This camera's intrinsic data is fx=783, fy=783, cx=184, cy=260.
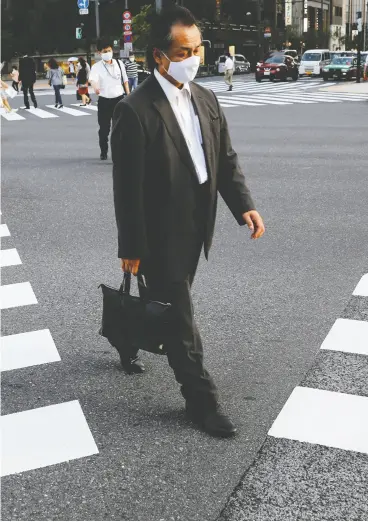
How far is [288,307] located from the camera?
5281 millimetres

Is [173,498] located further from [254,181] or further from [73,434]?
[254,181]

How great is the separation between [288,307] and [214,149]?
2.08 m

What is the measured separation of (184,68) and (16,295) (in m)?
2.93

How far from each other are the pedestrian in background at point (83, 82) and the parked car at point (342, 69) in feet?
62.0

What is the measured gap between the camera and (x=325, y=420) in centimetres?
358

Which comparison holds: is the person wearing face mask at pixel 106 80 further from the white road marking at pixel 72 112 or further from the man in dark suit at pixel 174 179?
the white road marking at pixel 72 112

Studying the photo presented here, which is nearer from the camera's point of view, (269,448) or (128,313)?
(269,448)

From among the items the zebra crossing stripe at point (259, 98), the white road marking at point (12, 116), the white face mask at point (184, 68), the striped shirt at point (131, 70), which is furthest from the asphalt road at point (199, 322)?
the zebra crossing stripe at point (259, 98)

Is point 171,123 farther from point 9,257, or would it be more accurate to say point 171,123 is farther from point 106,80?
point 106,80

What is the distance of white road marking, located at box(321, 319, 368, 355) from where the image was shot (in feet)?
14.8

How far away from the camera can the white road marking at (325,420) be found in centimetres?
339

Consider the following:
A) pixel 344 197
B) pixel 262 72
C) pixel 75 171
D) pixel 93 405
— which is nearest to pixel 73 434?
pixel 93 405

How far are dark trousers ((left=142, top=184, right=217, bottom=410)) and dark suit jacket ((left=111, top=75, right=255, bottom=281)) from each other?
4cm

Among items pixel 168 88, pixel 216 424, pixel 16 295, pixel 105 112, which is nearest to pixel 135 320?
pixel 216 424
